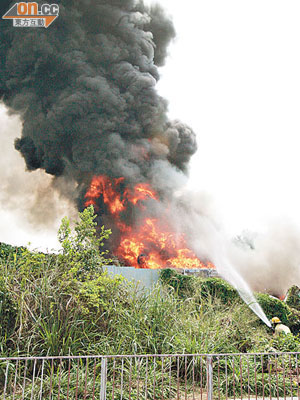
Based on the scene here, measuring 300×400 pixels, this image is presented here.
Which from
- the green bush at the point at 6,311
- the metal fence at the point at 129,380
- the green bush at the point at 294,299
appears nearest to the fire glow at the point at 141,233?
the green bush at the point at 294,299

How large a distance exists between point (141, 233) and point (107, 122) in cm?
825

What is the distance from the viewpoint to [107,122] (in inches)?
933

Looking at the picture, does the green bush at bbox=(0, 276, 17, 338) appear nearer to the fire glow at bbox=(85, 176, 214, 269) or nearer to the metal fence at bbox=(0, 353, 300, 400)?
the metal fence at bbox=(0, 353, 300, 400)

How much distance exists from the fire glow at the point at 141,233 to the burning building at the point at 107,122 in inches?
2.8

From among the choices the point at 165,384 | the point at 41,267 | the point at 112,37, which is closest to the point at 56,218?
the point at 112,37

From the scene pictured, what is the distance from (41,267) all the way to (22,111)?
82.5 feet

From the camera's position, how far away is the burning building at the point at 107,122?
23.5 metres

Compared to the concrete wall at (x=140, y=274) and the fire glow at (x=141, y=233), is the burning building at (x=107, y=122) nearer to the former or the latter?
the fire glow at (x=141, y=233)

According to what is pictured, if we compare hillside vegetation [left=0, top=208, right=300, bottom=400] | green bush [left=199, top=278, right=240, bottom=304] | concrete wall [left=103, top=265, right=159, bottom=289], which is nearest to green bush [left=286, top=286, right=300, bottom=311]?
green bush [left=199, top=278, right=240, bottom=304]

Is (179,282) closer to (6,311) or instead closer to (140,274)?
(140,274)

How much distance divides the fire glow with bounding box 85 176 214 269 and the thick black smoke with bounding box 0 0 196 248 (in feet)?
3.19

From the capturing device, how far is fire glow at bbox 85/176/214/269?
843 inches

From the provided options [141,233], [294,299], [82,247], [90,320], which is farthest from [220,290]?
[141,233]

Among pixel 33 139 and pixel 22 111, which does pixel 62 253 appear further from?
pixel 22 111
